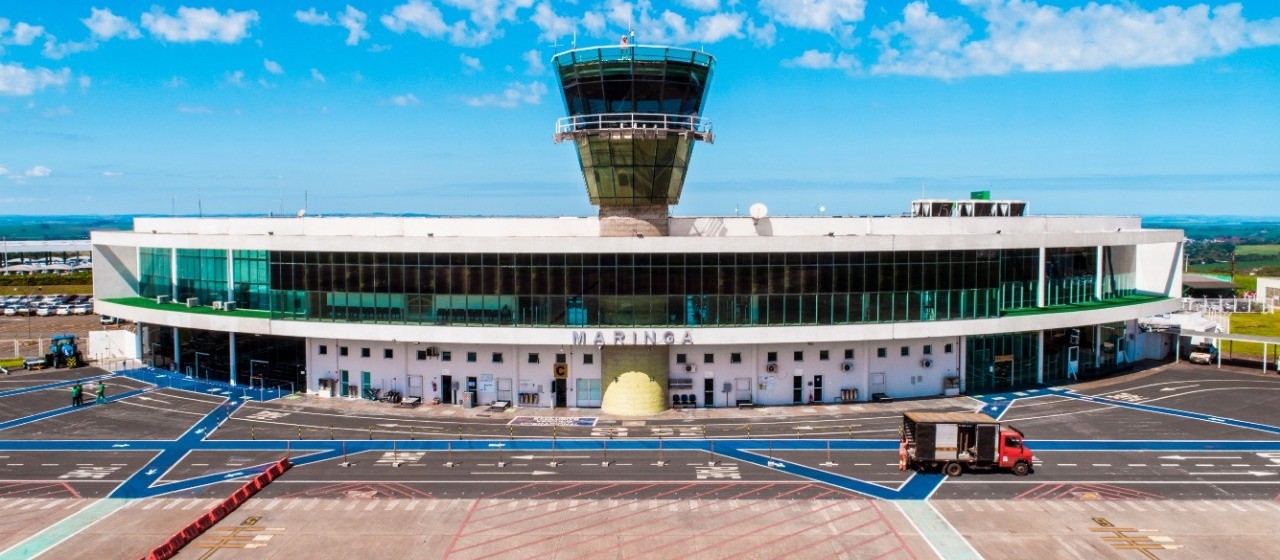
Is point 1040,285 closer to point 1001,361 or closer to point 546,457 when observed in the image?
point 1001,361

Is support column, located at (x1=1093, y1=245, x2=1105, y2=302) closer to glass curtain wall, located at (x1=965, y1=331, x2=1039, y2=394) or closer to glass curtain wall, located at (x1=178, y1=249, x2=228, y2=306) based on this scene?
glass curtain wall, located at (x1=965, y1=331, x2=1039, y2=394)

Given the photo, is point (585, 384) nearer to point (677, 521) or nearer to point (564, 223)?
point (564, 223)

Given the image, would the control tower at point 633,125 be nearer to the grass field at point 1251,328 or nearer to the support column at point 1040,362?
the support column at point 1040,362

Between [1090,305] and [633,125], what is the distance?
41.6 metres

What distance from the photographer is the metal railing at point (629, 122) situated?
54.7 metres

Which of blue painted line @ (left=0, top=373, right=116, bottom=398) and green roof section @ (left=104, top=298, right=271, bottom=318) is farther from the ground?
green roof section @ (left=104, top=298, right=271, bottom=318)

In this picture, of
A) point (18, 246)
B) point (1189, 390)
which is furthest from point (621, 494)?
point (18, 246)

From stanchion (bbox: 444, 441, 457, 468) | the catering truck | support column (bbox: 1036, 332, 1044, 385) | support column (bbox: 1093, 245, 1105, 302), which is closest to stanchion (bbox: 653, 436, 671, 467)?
stanchion (bbox: 444, 441, 457, 468)

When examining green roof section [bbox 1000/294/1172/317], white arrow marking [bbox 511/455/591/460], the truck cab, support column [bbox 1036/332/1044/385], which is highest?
green roof section [bbox 1000/294/1172/317]

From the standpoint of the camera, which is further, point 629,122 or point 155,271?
point 155,271

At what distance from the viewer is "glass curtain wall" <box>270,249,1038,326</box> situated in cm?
5541

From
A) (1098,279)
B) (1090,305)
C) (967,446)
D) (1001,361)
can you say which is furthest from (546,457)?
(1098,279)

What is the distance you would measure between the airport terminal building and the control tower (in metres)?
0.14

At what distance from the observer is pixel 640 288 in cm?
5528
